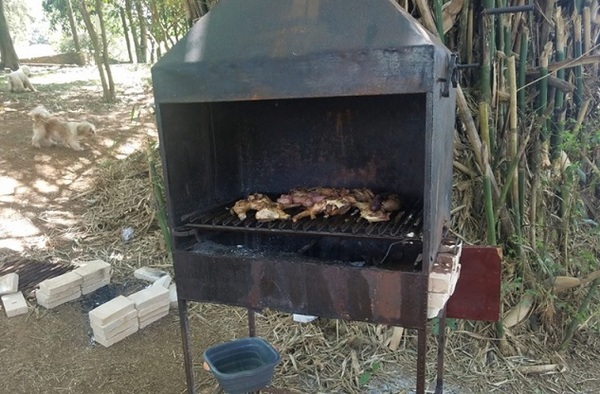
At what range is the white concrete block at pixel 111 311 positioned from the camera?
304cm

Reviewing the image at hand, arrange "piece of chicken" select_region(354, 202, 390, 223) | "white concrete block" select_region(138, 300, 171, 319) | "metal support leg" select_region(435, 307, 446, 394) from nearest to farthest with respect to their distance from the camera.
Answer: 1. "piece of chicken" select_region(354, 202, 390, 223)
2. "metal support leg" select_region(435, 307, 446, 394)
3. "white concrete block" select_region(138, 300, 171, 319)

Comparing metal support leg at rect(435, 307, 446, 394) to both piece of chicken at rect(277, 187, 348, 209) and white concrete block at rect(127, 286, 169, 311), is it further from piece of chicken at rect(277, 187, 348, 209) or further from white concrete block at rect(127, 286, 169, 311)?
white concrete block at rect(127, 286, 169, 311)

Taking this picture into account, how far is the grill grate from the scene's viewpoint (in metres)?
1.66

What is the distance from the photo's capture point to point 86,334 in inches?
127

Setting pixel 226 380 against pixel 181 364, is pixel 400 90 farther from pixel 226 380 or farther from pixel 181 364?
pixel 181 364

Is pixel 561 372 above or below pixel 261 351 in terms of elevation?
below

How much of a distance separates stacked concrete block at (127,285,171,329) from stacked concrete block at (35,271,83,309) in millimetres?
626

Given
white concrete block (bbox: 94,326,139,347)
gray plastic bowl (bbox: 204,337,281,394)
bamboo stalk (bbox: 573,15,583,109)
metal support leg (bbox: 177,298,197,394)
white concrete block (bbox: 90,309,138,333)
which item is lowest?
white concrete block (bbox: 94,326,139,347)

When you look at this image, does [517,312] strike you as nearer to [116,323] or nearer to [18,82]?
[116,323]

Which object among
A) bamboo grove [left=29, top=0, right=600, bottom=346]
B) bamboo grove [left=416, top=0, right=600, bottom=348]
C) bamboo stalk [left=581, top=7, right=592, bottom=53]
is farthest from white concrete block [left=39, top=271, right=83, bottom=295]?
bamboo stalk [left=581, top=7, right=592, bottom=53]

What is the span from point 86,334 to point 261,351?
1.59 metres

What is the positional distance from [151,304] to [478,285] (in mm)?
2312

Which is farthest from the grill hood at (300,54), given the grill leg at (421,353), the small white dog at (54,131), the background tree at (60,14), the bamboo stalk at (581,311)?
the background tree at (60,14)

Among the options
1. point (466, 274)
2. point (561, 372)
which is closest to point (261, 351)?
point (466, 274)
